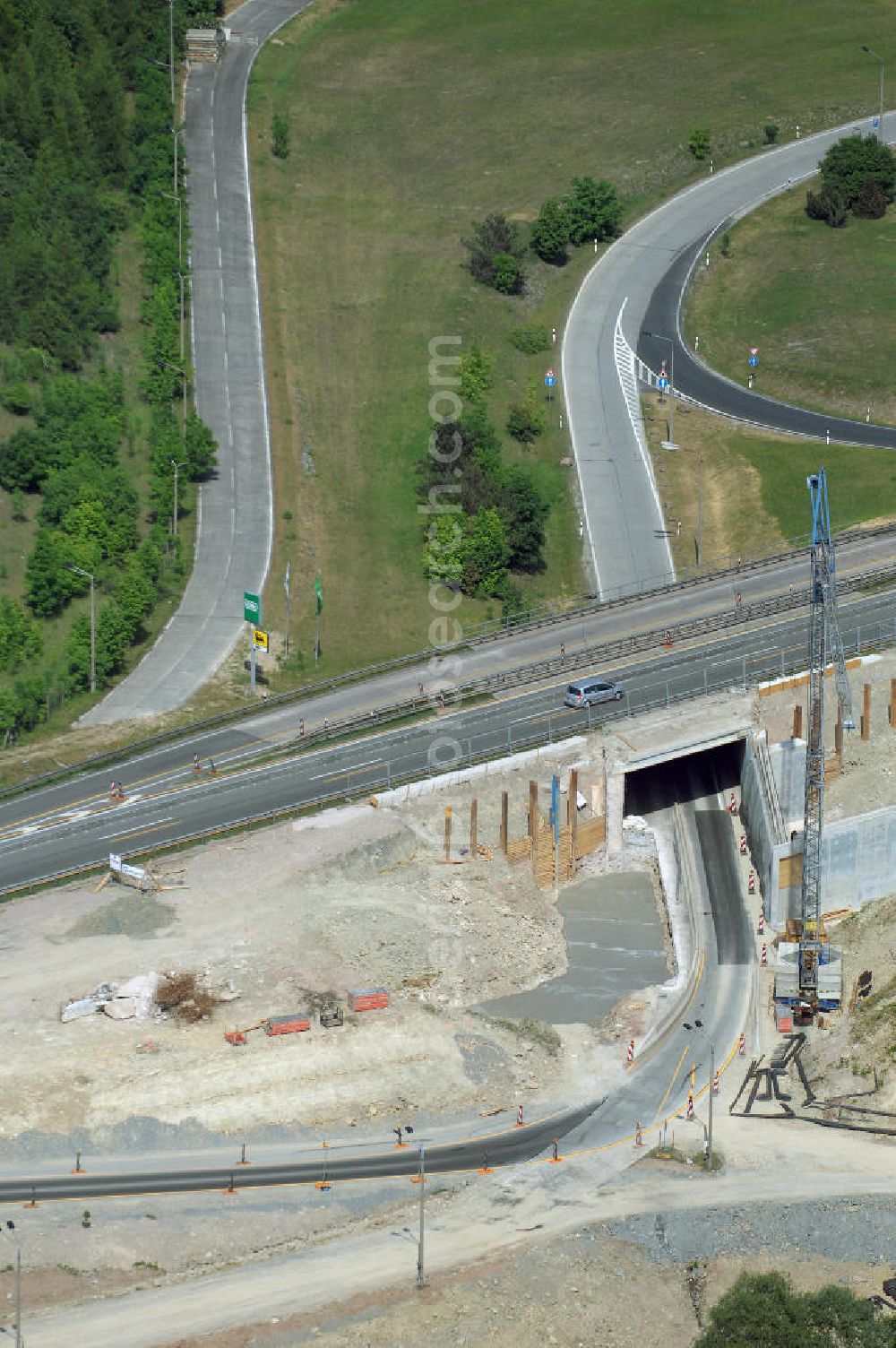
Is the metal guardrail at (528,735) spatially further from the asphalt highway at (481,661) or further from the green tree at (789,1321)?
the green tree at (789,1321)

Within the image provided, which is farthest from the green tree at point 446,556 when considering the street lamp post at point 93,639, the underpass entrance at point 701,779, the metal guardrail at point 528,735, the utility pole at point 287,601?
the street lamp post at point 93,639

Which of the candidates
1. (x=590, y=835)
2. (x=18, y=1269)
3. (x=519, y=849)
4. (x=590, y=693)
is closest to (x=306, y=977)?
(x=519, y=849)

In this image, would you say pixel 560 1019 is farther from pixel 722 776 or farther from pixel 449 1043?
pixel 722 776

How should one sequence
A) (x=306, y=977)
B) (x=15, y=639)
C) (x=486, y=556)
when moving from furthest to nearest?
(x=486, y=556), (x=15, y=639), (x=306, y=977)

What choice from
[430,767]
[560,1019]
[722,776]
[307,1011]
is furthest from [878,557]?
[307,1011]

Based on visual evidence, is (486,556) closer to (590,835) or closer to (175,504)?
(175,504)

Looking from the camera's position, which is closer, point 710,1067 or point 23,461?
point 710,1067

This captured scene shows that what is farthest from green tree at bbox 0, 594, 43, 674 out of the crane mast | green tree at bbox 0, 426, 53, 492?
the crane mast
